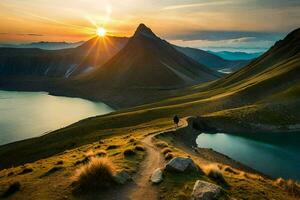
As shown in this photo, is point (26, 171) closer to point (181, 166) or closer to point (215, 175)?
point (181, 166)

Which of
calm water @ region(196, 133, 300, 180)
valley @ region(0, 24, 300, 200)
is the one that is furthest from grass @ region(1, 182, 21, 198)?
calm water @ region(196, 133, 300, 180)

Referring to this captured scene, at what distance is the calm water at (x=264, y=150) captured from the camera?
63.4 meters

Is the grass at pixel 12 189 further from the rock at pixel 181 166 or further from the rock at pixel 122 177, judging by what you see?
the rock at pixel 181 166

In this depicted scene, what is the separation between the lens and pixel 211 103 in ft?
435

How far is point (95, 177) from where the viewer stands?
78.8ft

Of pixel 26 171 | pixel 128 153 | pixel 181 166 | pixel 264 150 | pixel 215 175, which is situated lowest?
pixel 264 150

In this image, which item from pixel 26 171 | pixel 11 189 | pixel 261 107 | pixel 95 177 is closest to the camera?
pixel 95 177

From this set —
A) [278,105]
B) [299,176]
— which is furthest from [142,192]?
[278,105]

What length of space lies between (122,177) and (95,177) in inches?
103

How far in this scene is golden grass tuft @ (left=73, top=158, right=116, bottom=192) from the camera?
77.1ft

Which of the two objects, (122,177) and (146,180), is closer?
(122,177)

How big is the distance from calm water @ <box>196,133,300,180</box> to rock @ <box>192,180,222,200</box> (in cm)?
3937

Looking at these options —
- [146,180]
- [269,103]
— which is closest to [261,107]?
[269,103]

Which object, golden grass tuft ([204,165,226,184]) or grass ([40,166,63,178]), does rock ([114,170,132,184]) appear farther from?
grass ([40,166,63,178])
